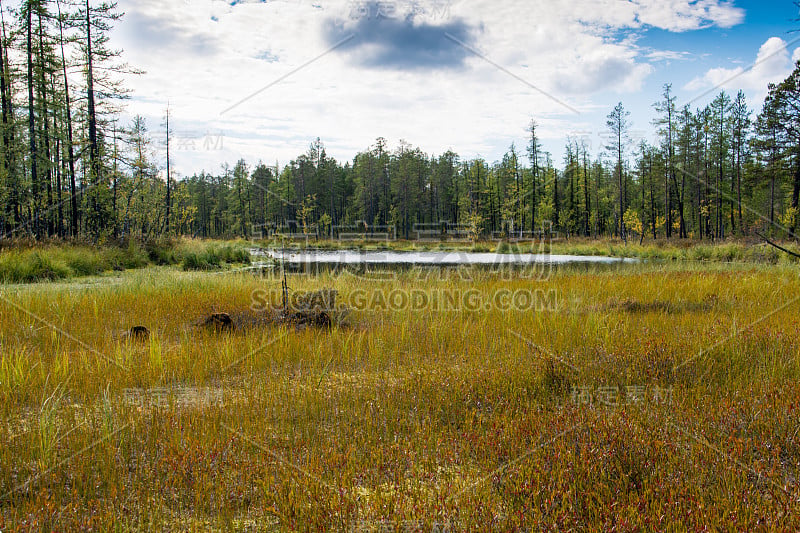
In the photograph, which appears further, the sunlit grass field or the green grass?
the green grass

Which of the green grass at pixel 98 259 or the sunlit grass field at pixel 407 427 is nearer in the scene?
the sunlit grass field at pixel 407 427

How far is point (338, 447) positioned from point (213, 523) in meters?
1.07

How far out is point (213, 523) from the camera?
8.47 feet

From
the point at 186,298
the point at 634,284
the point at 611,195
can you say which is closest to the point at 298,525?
the point at 186,298

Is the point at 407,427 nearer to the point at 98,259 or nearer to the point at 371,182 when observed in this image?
the point at 98,259

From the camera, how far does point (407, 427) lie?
3891 mm

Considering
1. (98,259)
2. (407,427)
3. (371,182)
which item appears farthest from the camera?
(371,182)

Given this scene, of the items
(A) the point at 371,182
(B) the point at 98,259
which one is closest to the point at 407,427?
(B) the point at 98,259

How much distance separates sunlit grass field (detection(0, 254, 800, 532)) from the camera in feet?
8.50

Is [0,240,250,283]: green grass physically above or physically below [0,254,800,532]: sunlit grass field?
above

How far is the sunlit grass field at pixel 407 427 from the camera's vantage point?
102 inches

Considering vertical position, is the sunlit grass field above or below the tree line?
below

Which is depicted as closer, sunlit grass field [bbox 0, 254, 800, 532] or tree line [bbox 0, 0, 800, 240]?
sunlit grass field [bbox 0, 254, 800, 532]

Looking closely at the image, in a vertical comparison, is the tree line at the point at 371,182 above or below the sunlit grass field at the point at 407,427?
above
